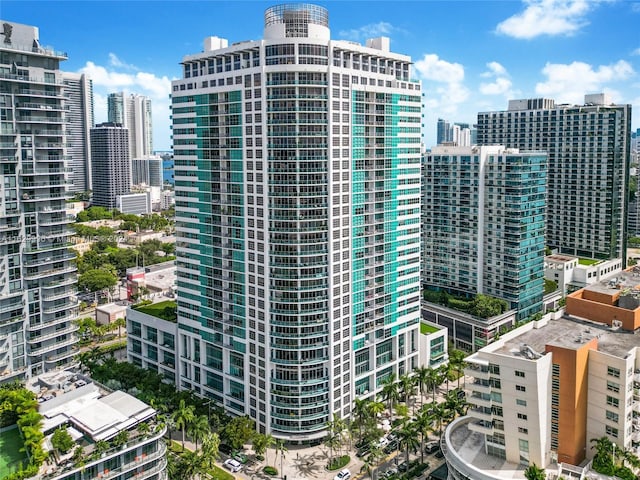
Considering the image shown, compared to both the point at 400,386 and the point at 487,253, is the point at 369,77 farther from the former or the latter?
the point at 487,253

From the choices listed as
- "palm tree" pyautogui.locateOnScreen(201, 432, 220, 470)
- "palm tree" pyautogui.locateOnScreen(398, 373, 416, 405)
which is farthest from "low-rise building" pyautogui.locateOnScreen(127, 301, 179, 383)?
A: "palm tree" pyautogui.locateOnScreen(398, 373, 416, 405)

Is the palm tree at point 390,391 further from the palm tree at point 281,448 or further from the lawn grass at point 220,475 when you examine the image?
the lawn grass at point 220,475

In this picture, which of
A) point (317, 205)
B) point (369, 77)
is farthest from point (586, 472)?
point (369, 77)

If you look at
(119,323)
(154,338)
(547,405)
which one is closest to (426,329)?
(547,405)

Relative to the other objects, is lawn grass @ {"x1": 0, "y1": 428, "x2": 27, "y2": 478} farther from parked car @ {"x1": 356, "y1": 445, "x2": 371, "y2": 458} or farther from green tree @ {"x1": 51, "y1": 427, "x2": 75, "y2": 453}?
parked car @ {"x1": 356, "y1": 445, "x2": 371, "y2": 458}

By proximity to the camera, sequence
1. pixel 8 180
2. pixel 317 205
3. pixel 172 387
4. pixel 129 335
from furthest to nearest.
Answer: pixel 129 335 < pixel 172 387 < pixel 317 205 < pixel 8 180

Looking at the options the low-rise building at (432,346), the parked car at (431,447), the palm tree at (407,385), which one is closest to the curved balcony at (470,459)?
the parked car at (431,447)
